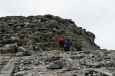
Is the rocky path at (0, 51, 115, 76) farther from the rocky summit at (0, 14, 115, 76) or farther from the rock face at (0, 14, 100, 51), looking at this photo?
the rock face at (0, 14, 100, 51)

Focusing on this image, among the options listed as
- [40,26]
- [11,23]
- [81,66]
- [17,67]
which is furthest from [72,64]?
[11,23]

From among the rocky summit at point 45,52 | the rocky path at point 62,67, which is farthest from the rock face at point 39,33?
the rocky path at point 62,67

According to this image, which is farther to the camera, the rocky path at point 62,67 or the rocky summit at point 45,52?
the rocky summit at point 45,52

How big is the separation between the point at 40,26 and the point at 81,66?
2560 cm

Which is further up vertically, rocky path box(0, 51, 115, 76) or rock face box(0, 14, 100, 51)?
rock face box(0, 14, 100, 51)

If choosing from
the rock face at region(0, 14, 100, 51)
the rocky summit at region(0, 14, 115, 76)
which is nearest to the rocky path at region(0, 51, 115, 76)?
the rocky summit at region(0, 14, 115, 76)

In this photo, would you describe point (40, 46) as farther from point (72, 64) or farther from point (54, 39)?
point (72, 64)

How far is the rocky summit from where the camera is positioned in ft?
55.6

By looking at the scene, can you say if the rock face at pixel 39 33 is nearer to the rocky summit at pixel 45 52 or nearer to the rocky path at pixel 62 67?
the rocky summit at pixel 45 52

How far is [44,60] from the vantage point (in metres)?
19.7

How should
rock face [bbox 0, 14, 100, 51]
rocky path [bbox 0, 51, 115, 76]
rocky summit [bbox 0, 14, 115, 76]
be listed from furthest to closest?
rock face [bbox 0, 14, 100, 51]
rocky summit [bbox 0, 14, 115, 76]
rocky path [bbox 0, 51, 115, 76]

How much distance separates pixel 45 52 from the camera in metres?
24.3

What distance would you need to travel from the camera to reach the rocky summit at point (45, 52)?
1695 cm

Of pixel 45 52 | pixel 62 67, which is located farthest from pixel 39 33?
pixel 62 67
